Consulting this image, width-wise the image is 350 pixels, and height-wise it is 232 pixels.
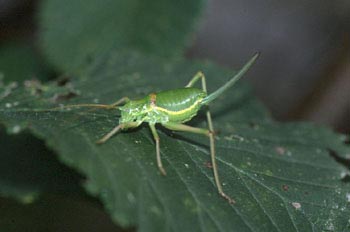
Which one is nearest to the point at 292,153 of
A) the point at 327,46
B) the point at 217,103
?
the point at 217,103

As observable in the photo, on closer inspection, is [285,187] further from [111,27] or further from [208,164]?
[111,27]

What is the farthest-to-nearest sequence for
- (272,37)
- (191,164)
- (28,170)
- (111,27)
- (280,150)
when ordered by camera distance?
1. (272,37)
2. (111,27)
3. (28,170)
4. (280,150)
5. (191,164)

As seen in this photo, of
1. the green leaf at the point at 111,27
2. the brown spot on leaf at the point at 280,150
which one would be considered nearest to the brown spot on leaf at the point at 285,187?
the brown spot on leaf at the point at 280,150

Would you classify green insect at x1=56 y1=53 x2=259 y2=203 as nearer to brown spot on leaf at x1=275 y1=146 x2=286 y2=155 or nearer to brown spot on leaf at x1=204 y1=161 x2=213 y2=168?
brown spot on leaf at x1=204 y1=161 x2=213 y2=168

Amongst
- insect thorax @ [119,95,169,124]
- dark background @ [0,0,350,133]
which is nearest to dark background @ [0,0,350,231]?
dark background @ [0,0,350,133]

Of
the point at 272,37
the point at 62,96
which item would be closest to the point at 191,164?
the point at 62,96

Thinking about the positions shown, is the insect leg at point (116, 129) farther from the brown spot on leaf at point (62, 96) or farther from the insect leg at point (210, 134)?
the brown spot on leaf at point (62, 96)
